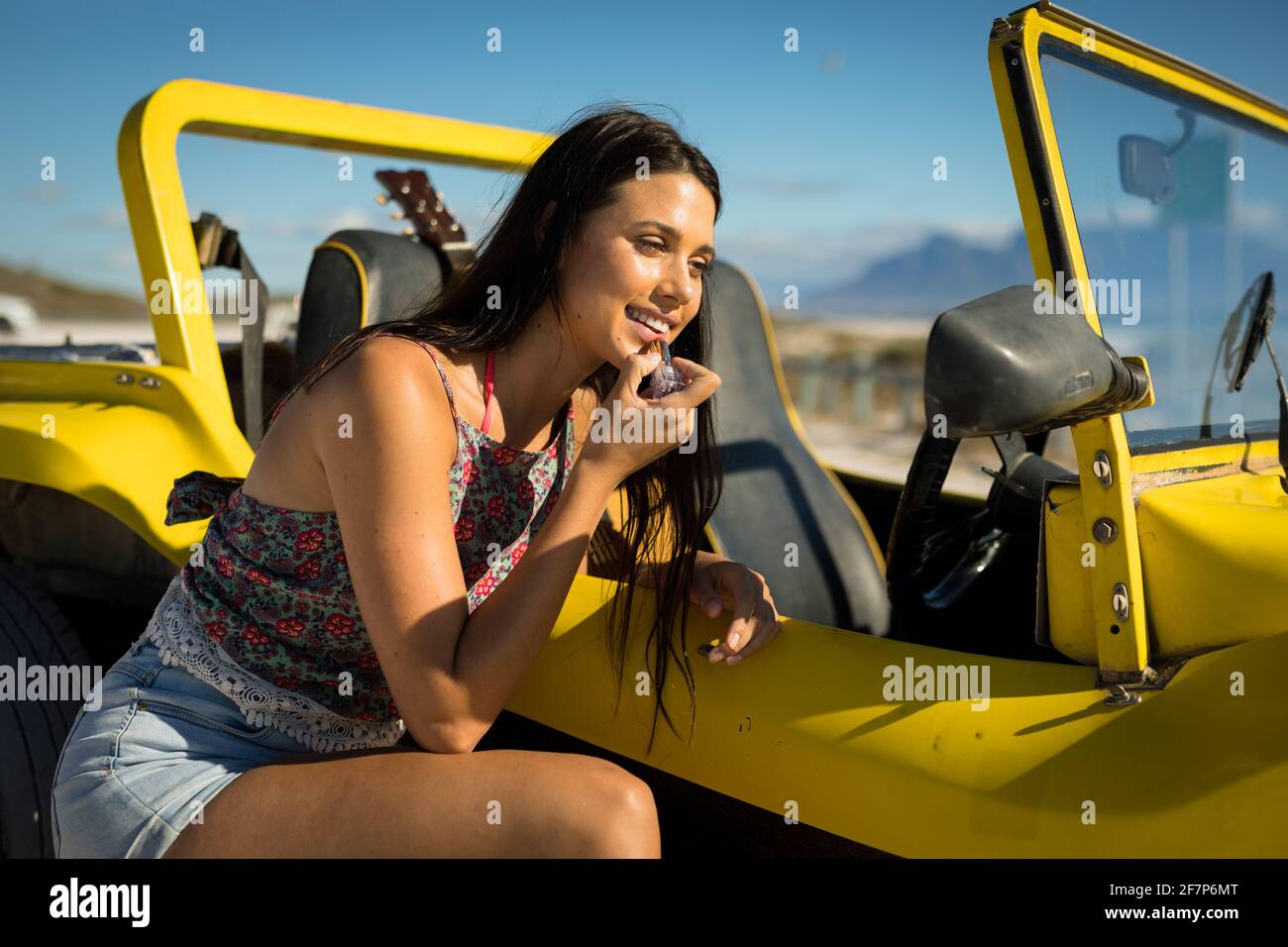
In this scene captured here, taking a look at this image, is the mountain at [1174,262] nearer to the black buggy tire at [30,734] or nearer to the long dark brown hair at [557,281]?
the long dark brown hair at [557,281]

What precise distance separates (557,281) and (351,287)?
1.08 meters

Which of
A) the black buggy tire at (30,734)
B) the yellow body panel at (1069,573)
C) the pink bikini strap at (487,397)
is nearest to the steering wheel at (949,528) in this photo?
the yellow body panel at (1069,573)

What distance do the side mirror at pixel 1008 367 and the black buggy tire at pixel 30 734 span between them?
5.68ft

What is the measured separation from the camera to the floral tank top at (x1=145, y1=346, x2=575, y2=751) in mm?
1458

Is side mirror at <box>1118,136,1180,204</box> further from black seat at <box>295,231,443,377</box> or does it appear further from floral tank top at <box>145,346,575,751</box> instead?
black seat at <box>295,231,443,377</box>

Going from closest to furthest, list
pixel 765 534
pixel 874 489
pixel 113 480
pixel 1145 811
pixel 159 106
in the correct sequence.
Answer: pixel 1145 811, pixel 113 480, pixel 159 106, pixel 765 534, pixel 874 489

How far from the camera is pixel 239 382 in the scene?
8.47 feet

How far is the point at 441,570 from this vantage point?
51.5 inches

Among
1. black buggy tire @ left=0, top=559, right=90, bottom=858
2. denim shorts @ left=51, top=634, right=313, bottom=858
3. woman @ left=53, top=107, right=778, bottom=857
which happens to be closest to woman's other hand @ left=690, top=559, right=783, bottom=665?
woman @ left=53, top=107, right=778, bottom=857

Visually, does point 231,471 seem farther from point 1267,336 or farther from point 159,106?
point 1267,336

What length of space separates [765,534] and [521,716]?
1070 millimetres

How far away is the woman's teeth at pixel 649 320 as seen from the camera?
4.90 feet

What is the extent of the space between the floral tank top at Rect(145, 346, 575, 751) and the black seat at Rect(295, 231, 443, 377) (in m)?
0.94
